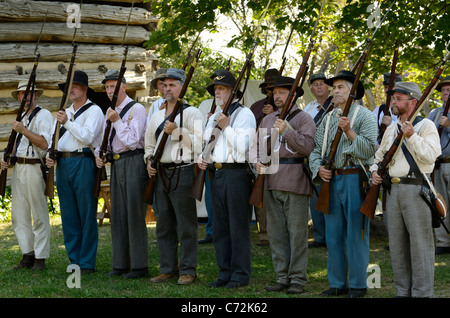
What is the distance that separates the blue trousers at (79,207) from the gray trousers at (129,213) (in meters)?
0.40

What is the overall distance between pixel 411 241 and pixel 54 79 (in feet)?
29.0

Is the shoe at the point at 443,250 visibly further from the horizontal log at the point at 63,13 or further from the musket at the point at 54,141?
the horizontal log at the point at 63,13

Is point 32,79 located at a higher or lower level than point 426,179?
higher

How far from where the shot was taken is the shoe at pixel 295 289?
688cm

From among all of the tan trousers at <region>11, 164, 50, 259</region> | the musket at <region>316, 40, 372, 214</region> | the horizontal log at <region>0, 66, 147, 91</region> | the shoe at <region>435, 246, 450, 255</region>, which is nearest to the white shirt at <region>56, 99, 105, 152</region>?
the tan trousers at <region>11, 164, 50, 259</region>

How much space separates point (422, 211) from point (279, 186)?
153 cm

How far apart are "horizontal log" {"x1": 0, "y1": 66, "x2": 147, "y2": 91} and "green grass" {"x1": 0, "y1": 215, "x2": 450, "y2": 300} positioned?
12.3 ft

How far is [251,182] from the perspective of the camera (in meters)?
7.24

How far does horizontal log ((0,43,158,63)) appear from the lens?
12.5 metres

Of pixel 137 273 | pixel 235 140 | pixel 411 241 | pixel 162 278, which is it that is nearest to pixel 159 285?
Result: pixel 162 278

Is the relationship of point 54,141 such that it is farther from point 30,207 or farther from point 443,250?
point 443,250

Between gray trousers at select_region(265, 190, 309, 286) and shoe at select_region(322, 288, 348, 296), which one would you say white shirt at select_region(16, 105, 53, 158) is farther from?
shoe at select_region(322, 288, 348, 296)
